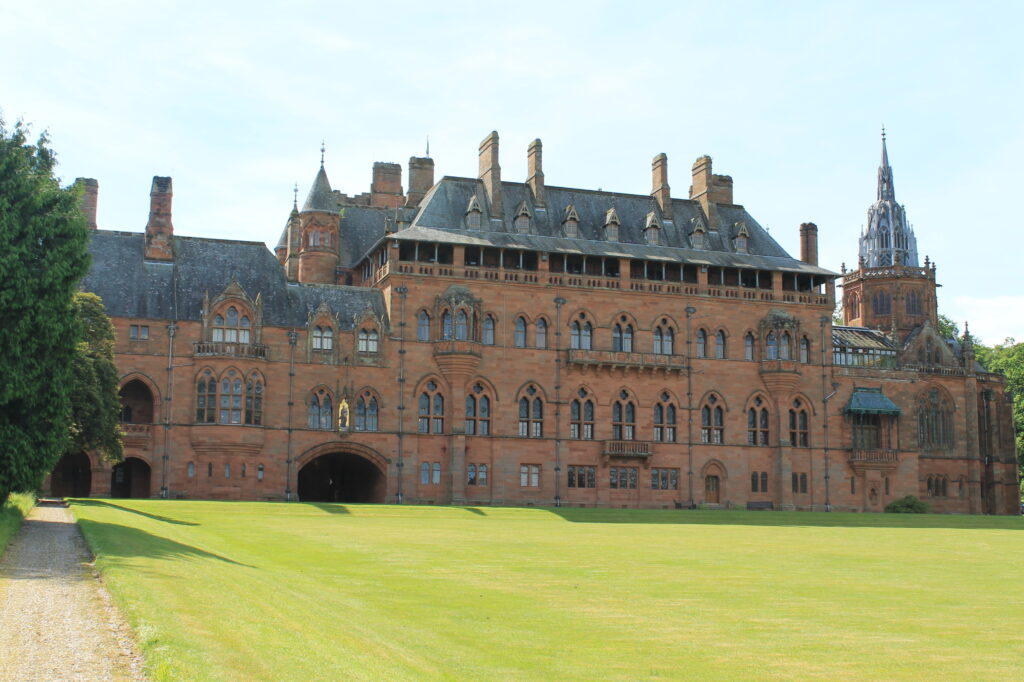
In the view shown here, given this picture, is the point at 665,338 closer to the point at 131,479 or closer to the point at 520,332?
the point at 520,332

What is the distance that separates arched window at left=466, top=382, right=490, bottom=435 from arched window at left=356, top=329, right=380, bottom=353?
634cm

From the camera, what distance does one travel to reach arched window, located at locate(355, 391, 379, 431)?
67.1 m

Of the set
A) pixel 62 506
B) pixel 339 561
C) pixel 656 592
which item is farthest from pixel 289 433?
pixel 656 592

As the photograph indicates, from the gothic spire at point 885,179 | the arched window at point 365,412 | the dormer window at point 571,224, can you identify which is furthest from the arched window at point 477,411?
the gothic spire at point 885,179

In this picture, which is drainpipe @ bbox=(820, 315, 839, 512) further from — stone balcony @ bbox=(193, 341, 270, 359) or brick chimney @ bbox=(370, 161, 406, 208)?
stone balcony @ bbox=(193, 341, 270, 359)

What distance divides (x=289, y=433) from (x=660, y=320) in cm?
2404

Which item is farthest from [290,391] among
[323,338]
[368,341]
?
[368,341]

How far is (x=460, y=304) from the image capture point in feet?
225

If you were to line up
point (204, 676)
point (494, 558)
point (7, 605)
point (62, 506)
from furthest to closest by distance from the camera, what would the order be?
1. point (62, 506)
2. point (494, 558)
3. point (7, 605)
4. point (204, 676)

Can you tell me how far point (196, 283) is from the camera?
6619 cm

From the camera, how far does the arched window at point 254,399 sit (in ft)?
212

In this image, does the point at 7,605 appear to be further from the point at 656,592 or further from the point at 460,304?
the point at 460,304

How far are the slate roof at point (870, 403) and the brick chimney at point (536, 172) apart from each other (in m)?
24.2

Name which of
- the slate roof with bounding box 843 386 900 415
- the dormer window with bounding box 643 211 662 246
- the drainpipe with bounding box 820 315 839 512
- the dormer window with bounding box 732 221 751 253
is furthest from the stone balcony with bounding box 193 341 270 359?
the slate roof with bounding box 843 386 900 415
